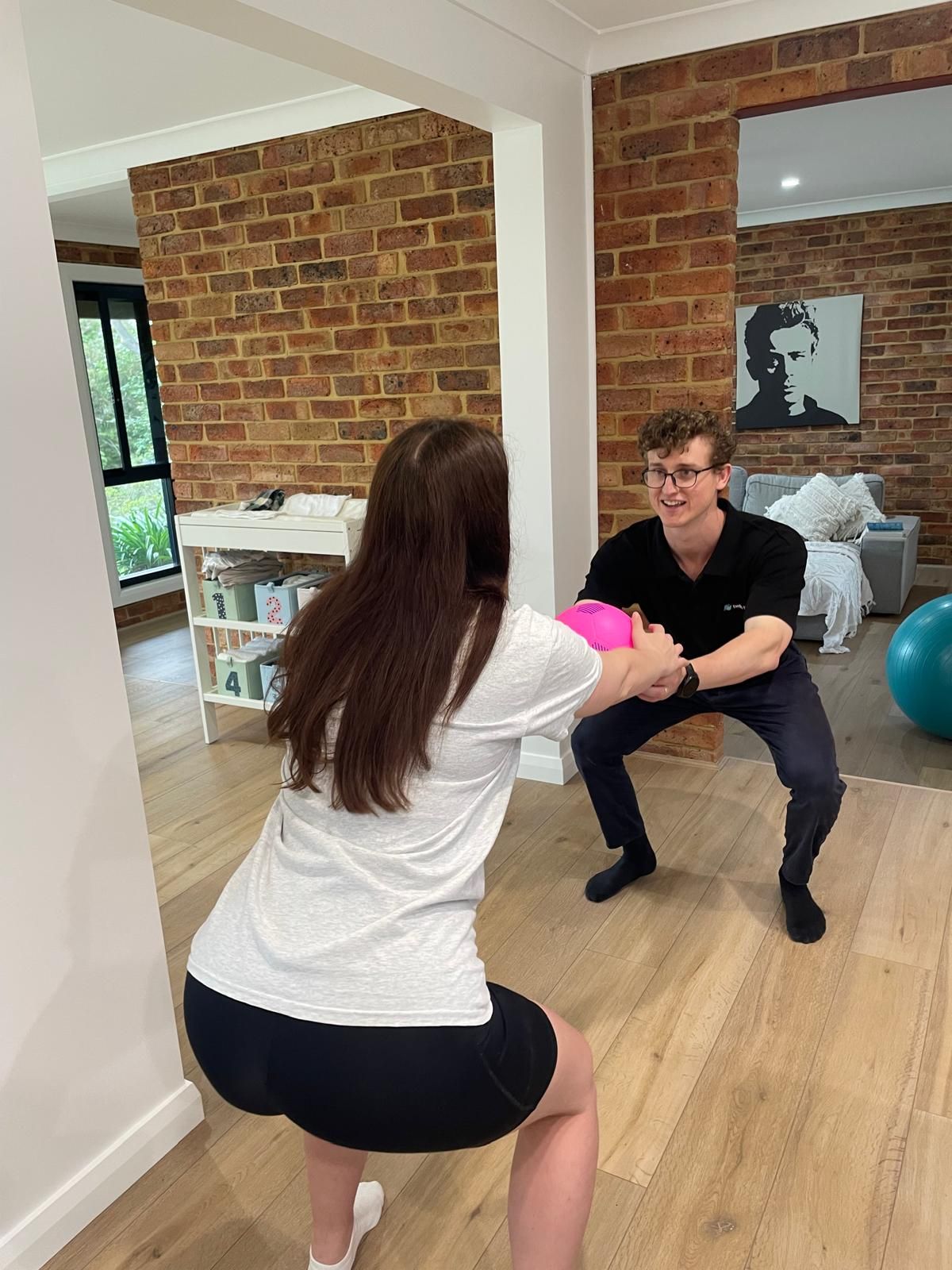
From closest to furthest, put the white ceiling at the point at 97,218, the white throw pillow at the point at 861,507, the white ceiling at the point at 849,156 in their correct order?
the white ceiling at the point at 849,156 → the white ceiling at the point at 97,218 → the white throw pillow at the point at 861,507

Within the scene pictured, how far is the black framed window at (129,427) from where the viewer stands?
18.7 ft

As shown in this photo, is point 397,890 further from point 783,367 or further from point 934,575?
point 783,367

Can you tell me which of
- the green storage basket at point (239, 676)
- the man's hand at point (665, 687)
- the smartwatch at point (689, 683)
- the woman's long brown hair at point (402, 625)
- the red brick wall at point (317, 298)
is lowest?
the green storage basket at point (239, 676)

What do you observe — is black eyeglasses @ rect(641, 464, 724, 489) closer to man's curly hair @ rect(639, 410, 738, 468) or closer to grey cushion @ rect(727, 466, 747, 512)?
man's curly hair @ rect(639, 410, 738, 468)

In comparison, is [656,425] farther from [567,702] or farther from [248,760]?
[248,760]

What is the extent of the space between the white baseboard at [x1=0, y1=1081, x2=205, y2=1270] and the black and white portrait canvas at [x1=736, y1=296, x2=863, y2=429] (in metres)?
6.24

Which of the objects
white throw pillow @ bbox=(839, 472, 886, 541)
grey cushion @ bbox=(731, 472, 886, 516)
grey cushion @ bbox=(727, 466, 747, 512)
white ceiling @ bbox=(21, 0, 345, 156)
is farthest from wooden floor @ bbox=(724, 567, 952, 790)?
white ceiling @ bbox=(21, 0, 345, 156)

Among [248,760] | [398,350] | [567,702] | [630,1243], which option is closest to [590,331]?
[398,350]

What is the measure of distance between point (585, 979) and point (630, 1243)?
2.23ft

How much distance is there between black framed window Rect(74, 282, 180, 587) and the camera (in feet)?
18.7

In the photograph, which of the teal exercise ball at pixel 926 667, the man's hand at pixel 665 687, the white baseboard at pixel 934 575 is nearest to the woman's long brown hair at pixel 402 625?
the man's hand at pixel 665 687

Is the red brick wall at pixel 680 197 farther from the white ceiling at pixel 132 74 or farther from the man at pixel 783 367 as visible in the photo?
the man at pixel 783 367

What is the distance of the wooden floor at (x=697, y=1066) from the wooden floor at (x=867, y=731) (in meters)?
0.21

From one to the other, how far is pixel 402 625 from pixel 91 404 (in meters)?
5.25
